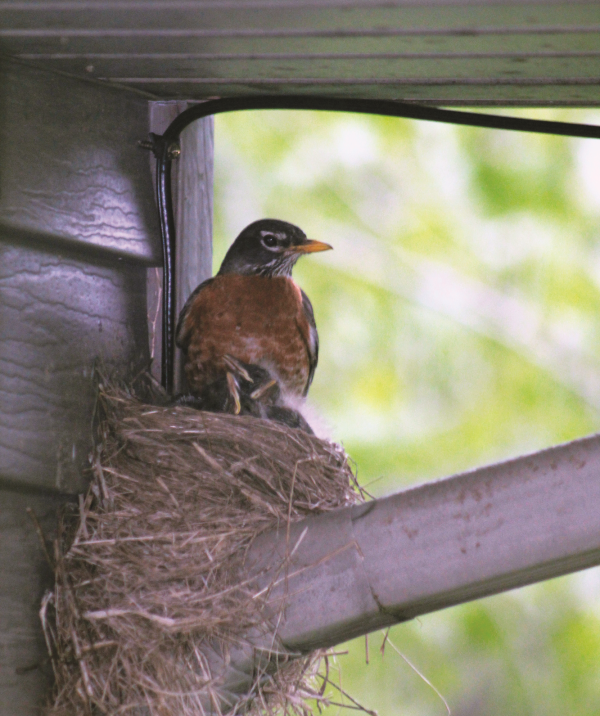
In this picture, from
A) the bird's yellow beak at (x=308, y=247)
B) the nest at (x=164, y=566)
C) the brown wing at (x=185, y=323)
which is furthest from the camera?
the bird's yellow beak at (x=308, y=247)

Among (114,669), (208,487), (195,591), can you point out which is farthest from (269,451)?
(114,669)

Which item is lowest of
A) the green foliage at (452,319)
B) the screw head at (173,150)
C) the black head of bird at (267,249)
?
the green foliage at (452,319)

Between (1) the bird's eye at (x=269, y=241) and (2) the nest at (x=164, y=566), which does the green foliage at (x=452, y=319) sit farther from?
(2) the nest at (x=164, y=566)

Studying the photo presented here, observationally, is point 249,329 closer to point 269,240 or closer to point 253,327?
point 253,327

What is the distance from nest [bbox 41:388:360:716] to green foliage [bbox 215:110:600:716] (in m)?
2.81

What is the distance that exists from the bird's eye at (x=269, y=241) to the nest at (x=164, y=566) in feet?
3.93

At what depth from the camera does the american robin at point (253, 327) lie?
3436 mm

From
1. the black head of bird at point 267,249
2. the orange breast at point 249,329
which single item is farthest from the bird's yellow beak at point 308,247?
the orange breast at point 249,329

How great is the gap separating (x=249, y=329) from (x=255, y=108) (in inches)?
41.1

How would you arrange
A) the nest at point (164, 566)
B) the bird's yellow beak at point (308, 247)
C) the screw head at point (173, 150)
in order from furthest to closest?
the bird's yellow beak at point (308, 247)
the screw head at point (173, 150)
the nest at point (164, 566)

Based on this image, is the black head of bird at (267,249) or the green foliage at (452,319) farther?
the green foliage at (452,319)

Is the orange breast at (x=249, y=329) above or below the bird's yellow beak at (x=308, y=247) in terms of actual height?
below

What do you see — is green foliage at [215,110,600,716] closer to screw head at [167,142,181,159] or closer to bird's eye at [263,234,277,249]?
bird's eye at [263,234,277,249]

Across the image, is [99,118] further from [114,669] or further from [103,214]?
[114,669]
